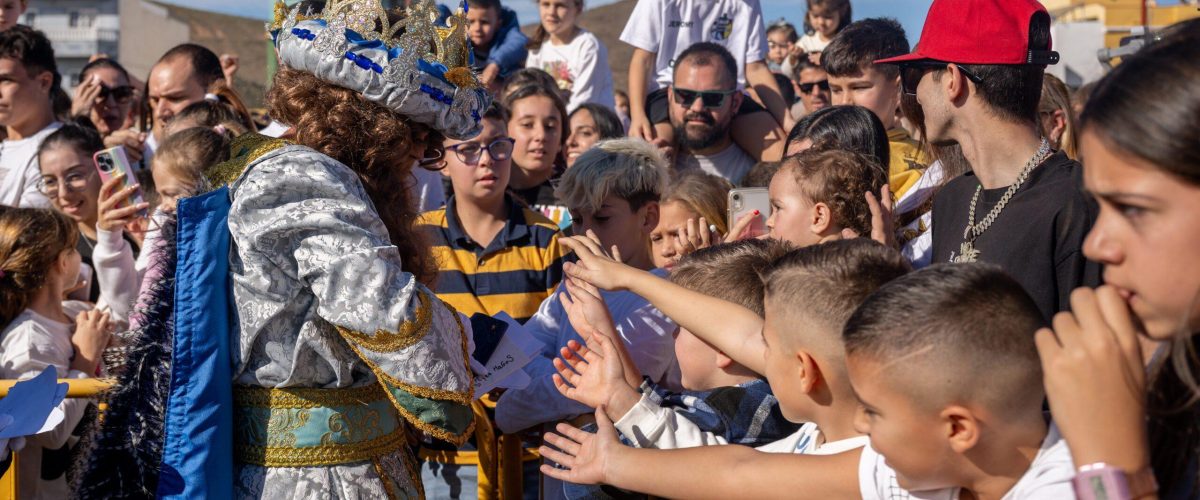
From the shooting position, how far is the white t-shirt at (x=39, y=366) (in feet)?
14.1

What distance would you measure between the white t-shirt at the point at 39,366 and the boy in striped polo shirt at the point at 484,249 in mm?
1447

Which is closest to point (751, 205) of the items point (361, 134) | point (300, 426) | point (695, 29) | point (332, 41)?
point (361, 134)

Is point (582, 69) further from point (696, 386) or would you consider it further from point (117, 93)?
point (696, 386)

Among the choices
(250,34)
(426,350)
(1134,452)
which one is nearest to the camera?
(1134,452)

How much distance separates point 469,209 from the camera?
5.18 meters

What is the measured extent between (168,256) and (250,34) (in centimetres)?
3372

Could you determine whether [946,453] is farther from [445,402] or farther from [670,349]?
[670,349]

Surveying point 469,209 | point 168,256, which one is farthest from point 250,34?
point 168,256

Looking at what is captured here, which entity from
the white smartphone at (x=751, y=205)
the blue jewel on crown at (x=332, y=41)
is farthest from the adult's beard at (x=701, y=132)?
the blue jewel on crown at (x=332, y=41)

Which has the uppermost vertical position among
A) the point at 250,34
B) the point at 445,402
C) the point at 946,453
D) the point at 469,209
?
the point at 946,453

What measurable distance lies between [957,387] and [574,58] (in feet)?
21.7

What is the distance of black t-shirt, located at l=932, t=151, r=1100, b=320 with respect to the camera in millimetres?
2797

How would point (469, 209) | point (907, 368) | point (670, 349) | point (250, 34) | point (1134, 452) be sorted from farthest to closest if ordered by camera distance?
point (250, 34) → point (469, 209) → point (670, 349) → point (907, 368) → point (1134, 452)

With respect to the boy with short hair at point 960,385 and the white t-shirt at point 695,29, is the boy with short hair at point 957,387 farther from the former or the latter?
the white t-shirt at point 695,29
